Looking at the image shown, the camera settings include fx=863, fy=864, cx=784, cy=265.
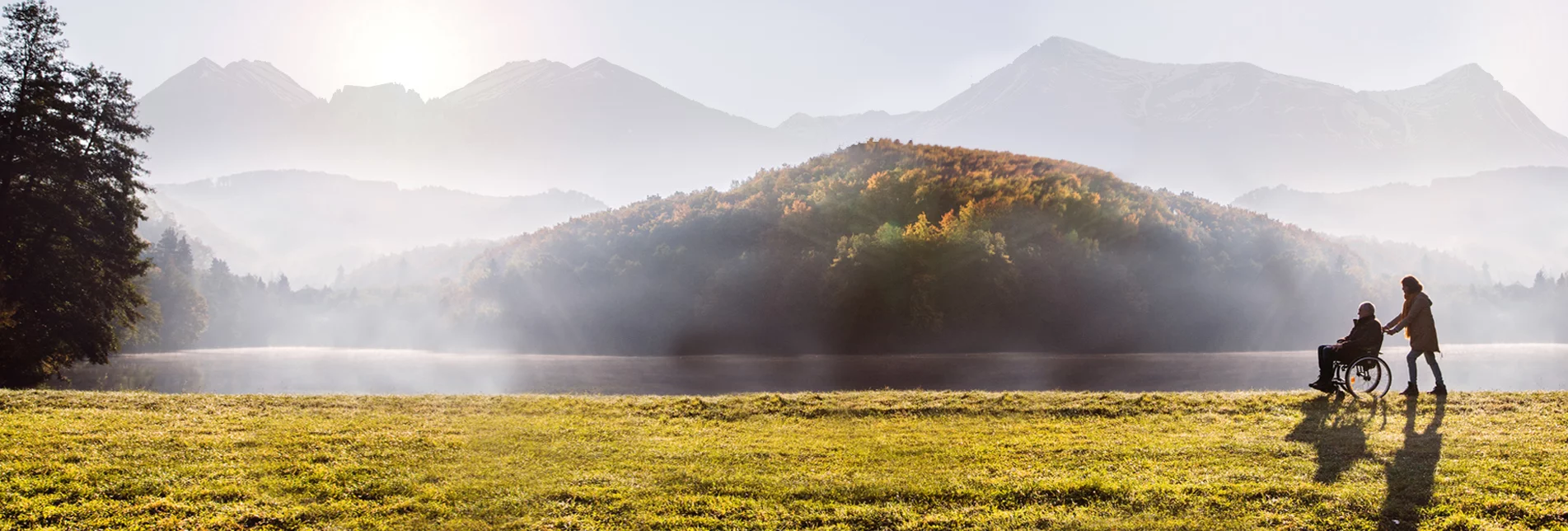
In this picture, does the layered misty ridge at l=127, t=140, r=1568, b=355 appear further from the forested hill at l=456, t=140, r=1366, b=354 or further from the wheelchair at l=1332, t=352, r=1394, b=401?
the wheelchair at l=1332, t=352, r=1394, b=401

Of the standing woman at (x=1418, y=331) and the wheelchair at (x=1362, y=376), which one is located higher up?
the standing woman at (x=1418, y=331)

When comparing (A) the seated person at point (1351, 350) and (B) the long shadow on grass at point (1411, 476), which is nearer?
(B) the long shadow on grass at point (1411, 476)

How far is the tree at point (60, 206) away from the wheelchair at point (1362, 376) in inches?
1623

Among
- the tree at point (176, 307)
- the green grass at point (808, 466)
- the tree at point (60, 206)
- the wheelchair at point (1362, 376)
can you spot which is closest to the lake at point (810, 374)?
the tree at point (60, 206)

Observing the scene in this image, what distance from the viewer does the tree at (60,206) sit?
32969mm

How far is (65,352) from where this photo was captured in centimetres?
3341

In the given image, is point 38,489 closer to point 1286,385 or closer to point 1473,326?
point 1286,385

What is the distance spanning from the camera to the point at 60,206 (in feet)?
111

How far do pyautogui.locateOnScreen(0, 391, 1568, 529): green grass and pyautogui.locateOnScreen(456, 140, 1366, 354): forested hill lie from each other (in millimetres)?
55080

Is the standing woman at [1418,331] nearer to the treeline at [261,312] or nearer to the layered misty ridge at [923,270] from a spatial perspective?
the layered misty ridge at [923,270]

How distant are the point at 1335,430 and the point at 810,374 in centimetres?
3574

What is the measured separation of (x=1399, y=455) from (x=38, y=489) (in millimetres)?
17319

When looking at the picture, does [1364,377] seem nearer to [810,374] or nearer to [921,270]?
[810,374]

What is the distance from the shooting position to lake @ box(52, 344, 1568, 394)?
36750mm
